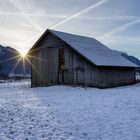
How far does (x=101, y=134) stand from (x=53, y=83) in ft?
85.4

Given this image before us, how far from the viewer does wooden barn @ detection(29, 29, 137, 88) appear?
101 ft

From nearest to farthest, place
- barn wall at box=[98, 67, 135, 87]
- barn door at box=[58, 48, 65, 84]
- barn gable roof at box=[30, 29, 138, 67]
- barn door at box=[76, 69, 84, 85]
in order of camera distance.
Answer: barn gable roof at box=[30, 29, 138, 67], barn wall at box=[98, 67, 135, 87], barn door at box=[76, 69, 84, 85], barn door at box=[58, 48, 65, 84]

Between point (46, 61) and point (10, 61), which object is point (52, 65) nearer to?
point (46, 61)

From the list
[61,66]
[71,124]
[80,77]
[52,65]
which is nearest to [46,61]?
[52,65]

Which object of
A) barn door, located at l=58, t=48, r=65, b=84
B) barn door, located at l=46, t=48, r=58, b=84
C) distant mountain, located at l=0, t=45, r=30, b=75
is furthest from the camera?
distant mountain, located at l=0, t=45, r=30, b=75

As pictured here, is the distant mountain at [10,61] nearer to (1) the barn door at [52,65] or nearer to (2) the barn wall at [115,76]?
(1) the barn door at [52,65]

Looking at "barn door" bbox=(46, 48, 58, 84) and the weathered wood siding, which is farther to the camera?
"barn door" bbox=(46, 48, 58, 84)

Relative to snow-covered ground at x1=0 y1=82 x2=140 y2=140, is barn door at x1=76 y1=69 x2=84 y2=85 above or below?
above

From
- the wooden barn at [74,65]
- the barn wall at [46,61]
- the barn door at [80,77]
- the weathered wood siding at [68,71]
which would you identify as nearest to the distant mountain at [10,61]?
the barn wall at [46,61]

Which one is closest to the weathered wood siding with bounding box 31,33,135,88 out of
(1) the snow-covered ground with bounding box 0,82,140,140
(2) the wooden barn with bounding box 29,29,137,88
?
(2) the wooden barn with bounding box 29,29,137,88

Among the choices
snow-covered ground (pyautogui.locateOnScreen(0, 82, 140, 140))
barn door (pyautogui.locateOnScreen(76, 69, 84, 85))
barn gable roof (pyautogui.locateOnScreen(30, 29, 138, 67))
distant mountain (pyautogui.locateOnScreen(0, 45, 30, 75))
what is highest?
distant mountain (pyautogui.locateOnScreen(0, 45, 30, 75))

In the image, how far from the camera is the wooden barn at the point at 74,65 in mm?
30875

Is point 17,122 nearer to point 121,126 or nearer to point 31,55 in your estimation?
point 121,126

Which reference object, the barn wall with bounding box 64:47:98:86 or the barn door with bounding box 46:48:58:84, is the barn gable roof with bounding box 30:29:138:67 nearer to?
the barn wall with bounding box 64:47:98:86
